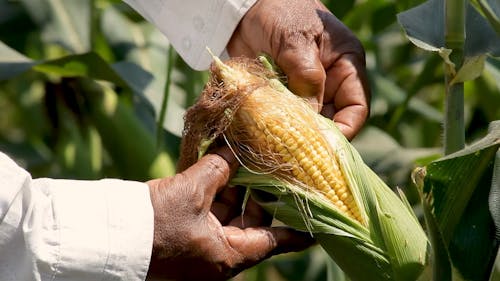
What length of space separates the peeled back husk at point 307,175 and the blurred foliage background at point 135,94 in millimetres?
457

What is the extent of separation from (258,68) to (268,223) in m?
0.23

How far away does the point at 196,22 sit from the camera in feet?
6.66

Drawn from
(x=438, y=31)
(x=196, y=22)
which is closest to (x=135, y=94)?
(x=196, y=22)

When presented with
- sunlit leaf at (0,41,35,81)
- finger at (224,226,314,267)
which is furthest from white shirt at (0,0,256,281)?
sunlit leaf at (0,41,35,81)

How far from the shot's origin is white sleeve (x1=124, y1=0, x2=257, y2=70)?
1.96 metres

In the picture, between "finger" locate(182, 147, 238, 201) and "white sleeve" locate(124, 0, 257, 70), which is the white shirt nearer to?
"finger" locate(182, 147, 238, 201)

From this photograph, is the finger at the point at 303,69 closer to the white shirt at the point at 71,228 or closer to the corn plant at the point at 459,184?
the corn plant at the point at 459,184

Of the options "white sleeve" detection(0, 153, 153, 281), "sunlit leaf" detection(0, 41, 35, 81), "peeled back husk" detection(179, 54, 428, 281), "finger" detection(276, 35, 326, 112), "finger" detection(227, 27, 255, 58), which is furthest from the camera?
"sunlit leaf" detection(0, 41, 35, 81)

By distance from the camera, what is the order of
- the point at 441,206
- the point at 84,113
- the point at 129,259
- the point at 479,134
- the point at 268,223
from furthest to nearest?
the point at 479,134 < the point at 84,113 < the point at 268,223 < the point at 441,206 < the point at 129,259

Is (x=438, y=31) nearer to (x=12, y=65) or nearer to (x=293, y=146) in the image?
(x=293, y=146)

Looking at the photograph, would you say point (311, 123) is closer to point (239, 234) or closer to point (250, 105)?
point (250, 105)

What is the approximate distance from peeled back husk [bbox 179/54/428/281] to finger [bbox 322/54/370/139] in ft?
0.31

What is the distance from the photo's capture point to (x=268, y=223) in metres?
1.70

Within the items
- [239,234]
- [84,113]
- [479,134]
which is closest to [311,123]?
[239,234]
